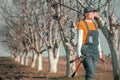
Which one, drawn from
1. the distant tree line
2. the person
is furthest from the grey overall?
the distant tree line

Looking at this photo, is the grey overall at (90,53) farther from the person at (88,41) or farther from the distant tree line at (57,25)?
the distant tree line at (57,25)

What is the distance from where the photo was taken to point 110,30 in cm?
1605

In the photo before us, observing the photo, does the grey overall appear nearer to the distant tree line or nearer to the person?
the person

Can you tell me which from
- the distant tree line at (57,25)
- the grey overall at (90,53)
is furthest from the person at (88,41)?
the distant tree line at (57,25)

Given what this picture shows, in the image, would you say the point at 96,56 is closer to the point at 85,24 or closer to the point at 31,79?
the point at 85,24

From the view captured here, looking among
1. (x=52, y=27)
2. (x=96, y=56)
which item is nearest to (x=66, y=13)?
(x=52, y=27)

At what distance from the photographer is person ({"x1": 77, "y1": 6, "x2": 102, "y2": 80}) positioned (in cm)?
955

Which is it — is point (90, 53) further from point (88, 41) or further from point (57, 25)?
point (57, 25)

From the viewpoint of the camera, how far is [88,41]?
9.69m

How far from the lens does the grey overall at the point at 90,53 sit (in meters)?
9.63

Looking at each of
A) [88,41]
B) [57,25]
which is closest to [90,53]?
[88,41]

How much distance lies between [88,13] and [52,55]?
71.2ft

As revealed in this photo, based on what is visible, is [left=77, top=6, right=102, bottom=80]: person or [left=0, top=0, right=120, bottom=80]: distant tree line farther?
[left=0, top=0, right=120, bottom=80]: distant tree line

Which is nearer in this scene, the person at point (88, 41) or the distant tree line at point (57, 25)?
the person at point (88, 41)
